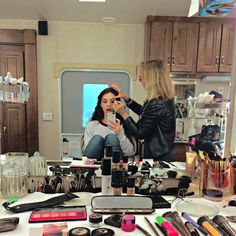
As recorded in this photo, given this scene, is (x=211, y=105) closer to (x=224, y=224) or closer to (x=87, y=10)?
(x=224, y=224)

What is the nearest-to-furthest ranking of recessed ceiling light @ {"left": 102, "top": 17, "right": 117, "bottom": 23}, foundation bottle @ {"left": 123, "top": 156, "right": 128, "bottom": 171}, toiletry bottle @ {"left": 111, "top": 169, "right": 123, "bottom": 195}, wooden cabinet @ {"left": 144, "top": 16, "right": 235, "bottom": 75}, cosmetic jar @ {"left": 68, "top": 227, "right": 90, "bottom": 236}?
cosmetic jar @ {"left": 68, "top": 227, "right": 90, "bottom": 236}, toiletry bottle @ {"left": 111, "top": 169, "right": 123, "bottom": 195}, foundation bottle @ {"left": 123, "top": 156, "right": 128, "bottom": 171}, wooden cabinet @ {"left": 144, "top": 16, "right": 235, "bottom": 75}, recessed ceiling light @ {"left": 102, "top": 17, "right": 117, "bottom": 23}

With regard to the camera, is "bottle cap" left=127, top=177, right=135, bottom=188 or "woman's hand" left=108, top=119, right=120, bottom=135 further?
"woman's hand" left=108, top=119, right=120, bottom=135

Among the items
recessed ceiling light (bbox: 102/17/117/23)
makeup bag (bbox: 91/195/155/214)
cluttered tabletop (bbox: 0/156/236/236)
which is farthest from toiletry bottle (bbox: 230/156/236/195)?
recessed ceiling light (bbox: 102/17/117/23)

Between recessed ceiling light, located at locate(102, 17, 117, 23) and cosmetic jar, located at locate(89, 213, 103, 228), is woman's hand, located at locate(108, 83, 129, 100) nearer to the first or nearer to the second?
recessed ceiling light, located at locate(102, 17, 117, 23)

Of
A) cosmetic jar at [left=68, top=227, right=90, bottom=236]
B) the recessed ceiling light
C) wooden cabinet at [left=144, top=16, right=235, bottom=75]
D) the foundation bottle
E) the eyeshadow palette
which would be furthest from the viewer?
the recessed ceiling light

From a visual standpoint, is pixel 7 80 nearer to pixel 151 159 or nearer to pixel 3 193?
pixel 3 193

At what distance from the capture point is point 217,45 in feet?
4.10

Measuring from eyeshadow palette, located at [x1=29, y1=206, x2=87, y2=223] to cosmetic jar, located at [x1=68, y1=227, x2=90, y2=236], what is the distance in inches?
3.1

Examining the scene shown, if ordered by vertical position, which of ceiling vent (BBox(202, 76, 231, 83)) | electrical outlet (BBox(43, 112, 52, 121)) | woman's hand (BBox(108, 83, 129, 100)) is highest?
ceiling vent (BBox(202, 76, 231, 83))

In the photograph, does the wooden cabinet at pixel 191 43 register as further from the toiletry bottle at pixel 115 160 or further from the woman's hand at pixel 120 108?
the toiletry bottle at pixel 115 160

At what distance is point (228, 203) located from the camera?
3.14 feet

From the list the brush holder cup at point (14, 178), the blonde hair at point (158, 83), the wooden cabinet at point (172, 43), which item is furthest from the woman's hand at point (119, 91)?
Answer: the brush holder cup at point (14, 178)

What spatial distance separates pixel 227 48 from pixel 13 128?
1.16 metres

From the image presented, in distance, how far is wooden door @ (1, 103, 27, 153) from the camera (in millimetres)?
1160
